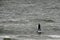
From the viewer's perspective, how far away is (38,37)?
128 centimetres

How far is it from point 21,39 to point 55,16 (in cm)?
53

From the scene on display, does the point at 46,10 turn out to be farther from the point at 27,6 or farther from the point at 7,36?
the point at 7,36

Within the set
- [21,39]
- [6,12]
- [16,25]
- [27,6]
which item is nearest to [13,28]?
[16,25]

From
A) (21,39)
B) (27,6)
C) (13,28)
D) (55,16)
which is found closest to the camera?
(21,39)

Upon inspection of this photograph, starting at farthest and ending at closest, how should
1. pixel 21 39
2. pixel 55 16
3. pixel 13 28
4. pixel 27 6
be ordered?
pixel 27 6
pixel 55 16
pixel 13 28
pixel 21 39

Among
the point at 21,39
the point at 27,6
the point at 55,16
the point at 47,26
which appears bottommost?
the point at 21,39

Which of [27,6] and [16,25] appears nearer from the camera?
[16,25]

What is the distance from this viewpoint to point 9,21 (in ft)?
4.80

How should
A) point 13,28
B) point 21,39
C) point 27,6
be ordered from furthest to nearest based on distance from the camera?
1. point 27,6
2. point 13,28
3. point 21,39

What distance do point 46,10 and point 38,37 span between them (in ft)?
1.50

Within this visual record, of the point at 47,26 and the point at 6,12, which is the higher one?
the point at 6,12

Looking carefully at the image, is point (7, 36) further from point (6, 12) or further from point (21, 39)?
point (6, 12)

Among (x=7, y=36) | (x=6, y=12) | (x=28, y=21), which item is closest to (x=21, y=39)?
(x=7, y=36)

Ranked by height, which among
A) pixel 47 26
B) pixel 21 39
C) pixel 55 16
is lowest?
pixel 21 39
